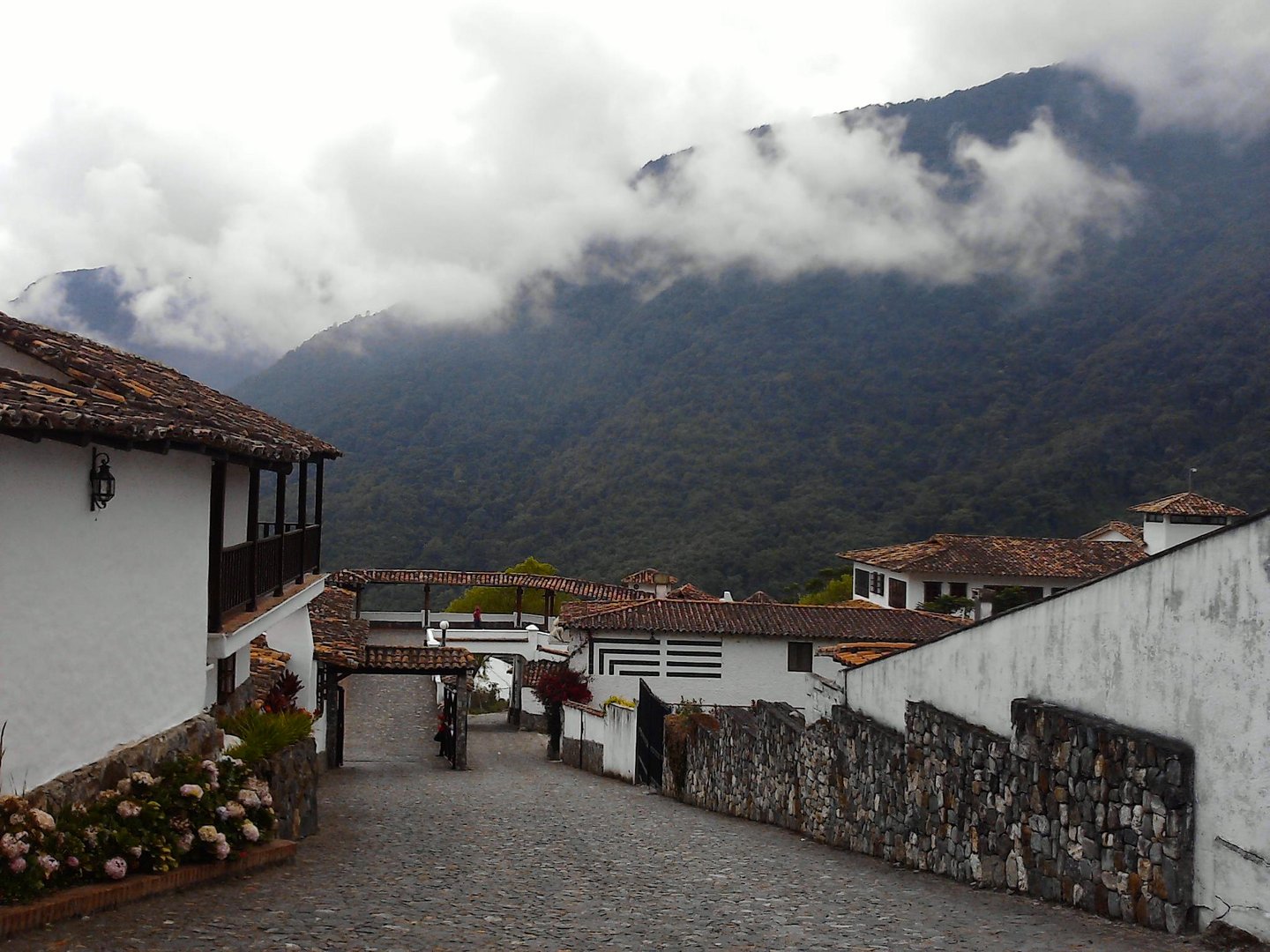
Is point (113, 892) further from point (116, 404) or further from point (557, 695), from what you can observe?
point (557, 695)

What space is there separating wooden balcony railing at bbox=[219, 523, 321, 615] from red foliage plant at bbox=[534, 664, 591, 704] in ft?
36.6

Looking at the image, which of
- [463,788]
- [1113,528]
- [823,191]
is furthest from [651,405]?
[463,788]

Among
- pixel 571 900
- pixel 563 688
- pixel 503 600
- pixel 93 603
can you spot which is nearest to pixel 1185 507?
pixel 563 688

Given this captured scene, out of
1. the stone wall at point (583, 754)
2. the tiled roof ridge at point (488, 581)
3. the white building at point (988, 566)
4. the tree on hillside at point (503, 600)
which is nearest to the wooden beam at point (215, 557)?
the stone wall at point (583, 754)

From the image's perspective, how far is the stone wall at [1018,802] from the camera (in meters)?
7.20

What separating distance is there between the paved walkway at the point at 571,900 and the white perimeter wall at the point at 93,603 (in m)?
1.41

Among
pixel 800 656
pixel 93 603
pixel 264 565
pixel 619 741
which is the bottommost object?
pixel 619 741

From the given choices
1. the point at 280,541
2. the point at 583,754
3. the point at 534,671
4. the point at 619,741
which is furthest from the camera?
the point at 534,671

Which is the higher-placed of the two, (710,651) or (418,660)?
(418,660)

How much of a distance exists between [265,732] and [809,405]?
281ft

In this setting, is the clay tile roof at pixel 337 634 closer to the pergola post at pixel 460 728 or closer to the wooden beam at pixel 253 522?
the pergola post at pixel 460 728

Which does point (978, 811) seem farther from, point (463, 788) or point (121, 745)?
point (463, 788)

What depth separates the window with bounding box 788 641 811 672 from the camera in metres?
31.6

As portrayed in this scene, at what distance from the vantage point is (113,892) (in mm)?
7066
